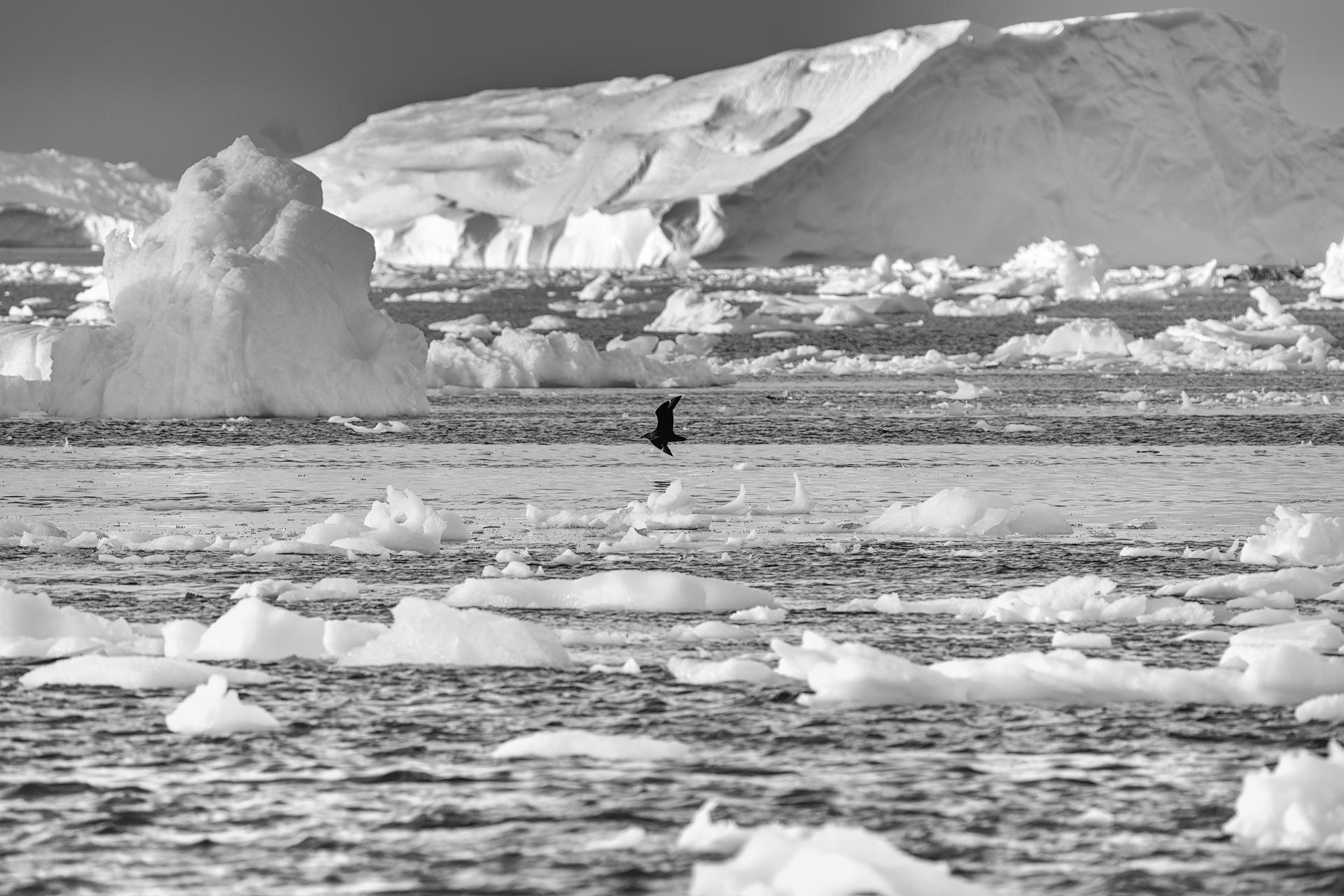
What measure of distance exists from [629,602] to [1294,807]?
4166mm

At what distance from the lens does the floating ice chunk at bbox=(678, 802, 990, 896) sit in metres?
4.70

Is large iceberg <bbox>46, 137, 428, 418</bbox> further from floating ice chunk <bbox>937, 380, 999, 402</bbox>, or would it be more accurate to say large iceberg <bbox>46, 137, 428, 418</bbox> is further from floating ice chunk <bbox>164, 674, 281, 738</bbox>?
floating ice chunk <bbox>164, 674, 281, 738</bbox>

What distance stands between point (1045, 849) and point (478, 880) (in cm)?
147

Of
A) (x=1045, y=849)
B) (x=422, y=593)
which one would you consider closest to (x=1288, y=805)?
(x=1045, y=849)

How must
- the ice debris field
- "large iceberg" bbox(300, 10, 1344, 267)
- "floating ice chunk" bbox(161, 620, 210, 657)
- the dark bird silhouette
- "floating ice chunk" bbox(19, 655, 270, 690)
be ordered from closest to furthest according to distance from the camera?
the ice debris field < "floating ice chunk" bbox(19, 655, 270, 690) < "floating ice chunk" bbox(161, 620, 210, 657) < the dark bird silhouette < "large iceberg" bbox(300, 10, 1344, 267)

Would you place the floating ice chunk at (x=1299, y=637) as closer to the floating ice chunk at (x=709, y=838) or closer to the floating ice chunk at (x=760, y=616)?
the floating ice chunk at (x=760, y=616)

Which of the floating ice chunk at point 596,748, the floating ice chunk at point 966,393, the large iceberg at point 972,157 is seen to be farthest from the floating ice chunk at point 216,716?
the large iceberg at point 972,157

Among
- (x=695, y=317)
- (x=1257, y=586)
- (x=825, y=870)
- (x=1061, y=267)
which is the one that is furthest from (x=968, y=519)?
(x=1061, y=267)

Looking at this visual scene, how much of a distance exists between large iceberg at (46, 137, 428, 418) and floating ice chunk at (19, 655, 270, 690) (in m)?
12.1

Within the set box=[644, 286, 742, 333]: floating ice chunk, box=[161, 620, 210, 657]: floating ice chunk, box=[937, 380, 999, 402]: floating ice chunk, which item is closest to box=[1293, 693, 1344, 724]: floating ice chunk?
box=[161, 620, 210, 657]: floating ice chunk

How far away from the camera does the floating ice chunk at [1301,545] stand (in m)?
10.3

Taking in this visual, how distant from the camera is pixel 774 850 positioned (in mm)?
4934

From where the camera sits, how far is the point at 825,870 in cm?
474

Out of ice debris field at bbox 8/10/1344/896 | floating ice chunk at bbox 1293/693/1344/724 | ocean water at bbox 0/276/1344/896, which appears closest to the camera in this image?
ocean water at bbox 0/276/1344/896
